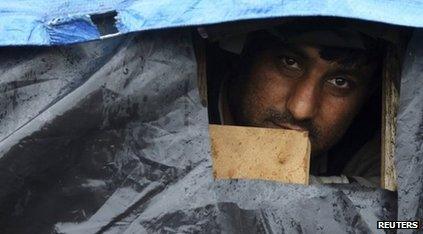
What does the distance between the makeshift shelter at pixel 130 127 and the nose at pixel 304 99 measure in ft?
1.15

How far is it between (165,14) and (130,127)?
0.25 m

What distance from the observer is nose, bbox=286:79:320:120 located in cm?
181

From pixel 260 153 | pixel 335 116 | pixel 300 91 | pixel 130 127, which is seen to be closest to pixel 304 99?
pixel 300 91

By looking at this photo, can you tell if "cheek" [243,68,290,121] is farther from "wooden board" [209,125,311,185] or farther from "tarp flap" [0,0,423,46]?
"tarp flap" [0,0,423,46]

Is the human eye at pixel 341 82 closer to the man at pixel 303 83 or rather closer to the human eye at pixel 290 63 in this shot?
the man at pixel 303 83

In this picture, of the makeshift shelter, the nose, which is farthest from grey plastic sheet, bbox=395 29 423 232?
the nose

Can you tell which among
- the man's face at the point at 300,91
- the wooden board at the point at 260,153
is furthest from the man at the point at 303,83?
the wooden board at the point at 260,153

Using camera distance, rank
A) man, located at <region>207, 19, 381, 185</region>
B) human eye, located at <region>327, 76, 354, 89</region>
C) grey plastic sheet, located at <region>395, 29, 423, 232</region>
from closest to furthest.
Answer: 1. grey plastic sheet, located at <region>395, 29, 423, 232</region>
2. man, located at <region>207, 19, 381, 185</region>
3. human eye, located at <region>327, 76, 354, 89</region>

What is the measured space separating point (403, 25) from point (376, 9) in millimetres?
67

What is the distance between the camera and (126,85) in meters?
1.44

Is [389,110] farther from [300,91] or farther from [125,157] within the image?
[125,157]

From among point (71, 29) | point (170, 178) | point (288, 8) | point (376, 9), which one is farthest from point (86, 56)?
point (376, 9)

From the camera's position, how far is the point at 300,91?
184 cm

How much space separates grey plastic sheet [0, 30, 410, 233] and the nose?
1.17 ft
